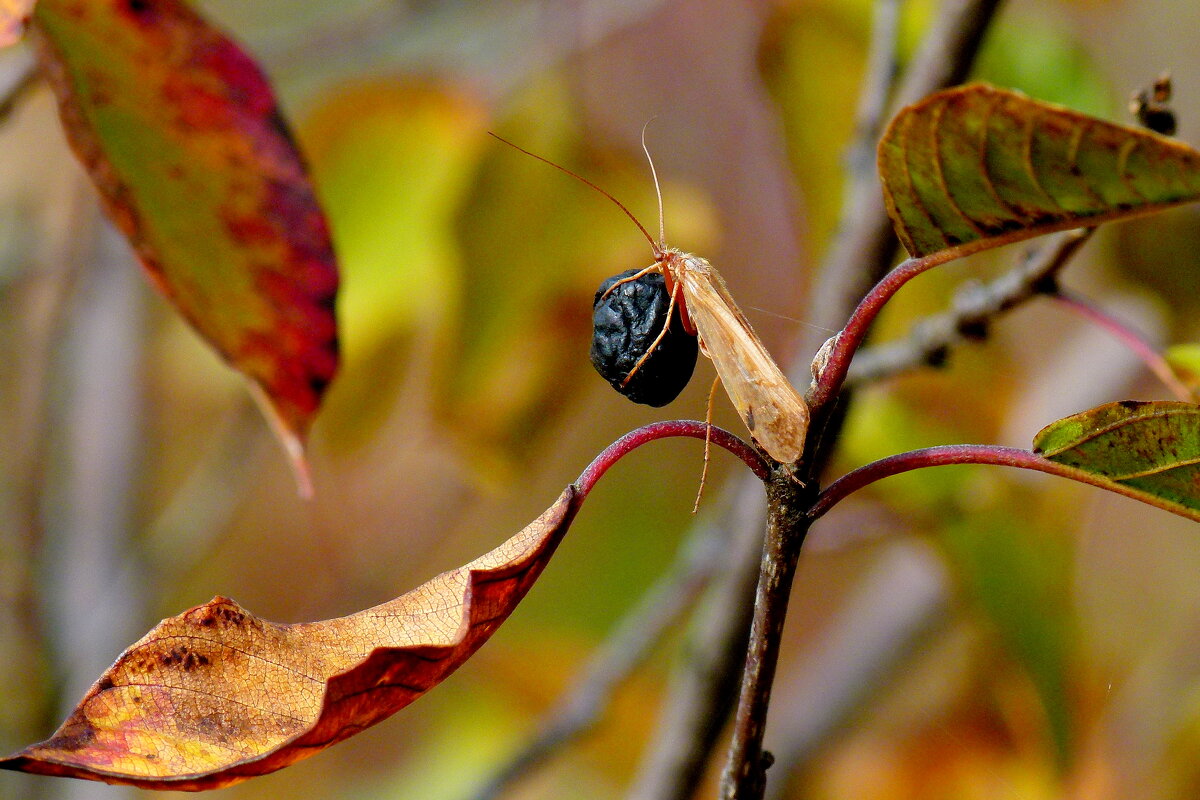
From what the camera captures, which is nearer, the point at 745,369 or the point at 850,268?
the point at 745,369

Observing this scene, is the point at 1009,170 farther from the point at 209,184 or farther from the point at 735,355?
the point at 209,184

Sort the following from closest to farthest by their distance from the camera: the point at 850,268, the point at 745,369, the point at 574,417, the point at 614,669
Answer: the point at 745,369 → the point at 850,268 → the point at 614,669 → the point at 574,417

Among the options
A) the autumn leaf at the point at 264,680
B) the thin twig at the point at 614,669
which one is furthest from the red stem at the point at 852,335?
the thin twig at the point at 614,669

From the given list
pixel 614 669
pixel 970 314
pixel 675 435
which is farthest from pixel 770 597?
pixel 614 669

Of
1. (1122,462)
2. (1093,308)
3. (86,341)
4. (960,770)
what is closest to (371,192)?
(86,341)

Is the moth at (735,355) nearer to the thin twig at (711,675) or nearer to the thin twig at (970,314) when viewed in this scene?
the thin twig at (970,314)
